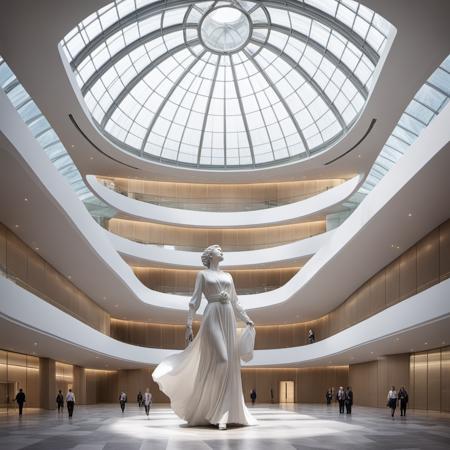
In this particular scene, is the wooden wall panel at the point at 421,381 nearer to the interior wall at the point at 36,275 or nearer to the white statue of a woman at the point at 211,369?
the white statue of a woman at the point at 211,369

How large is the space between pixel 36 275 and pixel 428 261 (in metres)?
21.6

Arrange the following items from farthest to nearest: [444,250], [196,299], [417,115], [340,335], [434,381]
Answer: [340,335], [434,381], [417,115], [444,250], [196,299]

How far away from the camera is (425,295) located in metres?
26.8

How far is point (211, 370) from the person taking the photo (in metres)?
19.2

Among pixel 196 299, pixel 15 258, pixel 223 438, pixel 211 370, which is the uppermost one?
pixel 15 258

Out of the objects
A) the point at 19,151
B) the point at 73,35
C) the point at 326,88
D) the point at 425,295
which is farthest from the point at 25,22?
the point at 326,88

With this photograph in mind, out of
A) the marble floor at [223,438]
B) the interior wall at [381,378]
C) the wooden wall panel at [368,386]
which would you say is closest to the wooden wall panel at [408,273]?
the interior wall at [381,378]

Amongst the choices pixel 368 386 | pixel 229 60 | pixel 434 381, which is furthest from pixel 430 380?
pixel 229 60

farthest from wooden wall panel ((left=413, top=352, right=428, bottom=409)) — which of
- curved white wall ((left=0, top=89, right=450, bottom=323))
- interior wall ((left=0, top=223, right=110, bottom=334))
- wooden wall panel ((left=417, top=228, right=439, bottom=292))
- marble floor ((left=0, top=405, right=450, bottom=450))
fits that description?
interior wall ((left=0, top=223, right=110, bottom=334))

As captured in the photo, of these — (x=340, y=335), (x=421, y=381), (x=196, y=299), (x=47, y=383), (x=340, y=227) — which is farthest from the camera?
(x=340, y=335)

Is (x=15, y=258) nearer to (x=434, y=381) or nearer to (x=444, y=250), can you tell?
(x=444, y=250)

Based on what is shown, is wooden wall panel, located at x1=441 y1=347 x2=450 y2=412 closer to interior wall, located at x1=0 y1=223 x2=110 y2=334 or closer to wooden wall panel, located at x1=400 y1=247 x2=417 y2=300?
wooden wall panel, located at x1=400 y1=247 x2=417 y2=300

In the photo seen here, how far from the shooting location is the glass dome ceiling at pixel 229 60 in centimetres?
3459

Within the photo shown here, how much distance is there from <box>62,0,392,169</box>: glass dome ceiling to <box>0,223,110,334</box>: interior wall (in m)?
9.35
